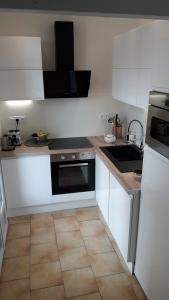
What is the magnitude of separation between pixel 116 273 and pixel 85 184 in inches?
46.2

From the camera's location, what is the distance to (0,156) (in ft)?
8.77

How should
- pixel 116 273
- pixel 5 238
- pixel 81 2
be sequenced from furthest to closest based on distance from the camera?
1. pixel 5 238
2. pixel 116 273
3. pixel 81 2

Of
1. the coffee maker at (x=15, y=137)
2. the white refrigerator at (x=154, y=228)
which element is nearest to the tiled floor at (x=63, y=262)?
the white refrigerator at (x=154, y=228)

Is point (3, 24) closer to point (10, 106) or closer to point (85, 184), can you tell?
point (10, 106)

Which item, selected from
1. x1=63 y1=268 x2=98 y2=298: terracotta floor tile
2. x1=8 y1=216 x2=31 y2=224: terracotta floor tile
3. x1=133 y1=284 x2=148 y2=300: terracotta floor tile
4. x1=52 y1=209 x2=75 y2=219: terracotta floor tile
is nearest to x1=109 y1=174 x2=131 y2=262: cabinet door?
x1=133 y1=284 x2=148 y2=300: terracotta floor tile

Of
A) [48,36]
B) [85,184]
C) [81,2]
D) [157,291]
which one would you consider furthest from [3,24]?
[157,291]

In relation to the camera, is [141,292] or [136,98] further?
[136,98]

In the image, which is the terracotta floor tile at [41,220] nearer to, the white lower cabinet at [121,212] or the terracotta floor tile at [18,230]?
the terracotta floor tile at [18,230]

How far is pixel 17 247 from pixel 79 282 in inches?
31.8

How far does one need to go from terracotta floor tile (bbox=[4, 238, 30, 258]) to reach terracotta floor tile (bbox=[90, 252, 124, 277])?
70cm

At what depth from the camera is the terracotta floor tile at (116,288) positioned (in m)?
1.94

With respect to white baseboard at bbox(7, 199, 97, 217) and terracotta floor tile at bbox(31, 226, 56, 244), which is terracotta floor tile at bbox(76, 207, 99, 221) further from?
terracotta floor tile at bbox(31, 226, 56, 244)

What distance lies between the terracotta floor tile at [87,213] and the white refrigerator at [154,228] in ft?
3.72

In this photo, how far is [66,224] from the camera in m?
2.88
